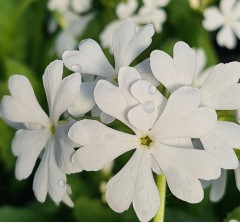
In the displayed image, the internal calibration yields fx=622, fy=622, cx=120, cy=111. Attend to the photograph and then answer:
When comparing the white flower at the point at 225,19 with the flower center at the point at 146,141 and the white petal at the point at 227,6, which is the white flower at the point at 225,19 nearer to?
the white petal at the point at 227,6

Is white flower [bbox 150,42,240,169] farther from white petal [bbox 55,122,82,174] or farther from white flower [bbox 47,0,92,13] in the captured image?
white flower [bbox 47,0,92,13]

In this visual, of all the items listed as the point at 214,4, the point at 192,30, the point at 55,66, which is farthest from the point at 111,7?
the point at 55,66

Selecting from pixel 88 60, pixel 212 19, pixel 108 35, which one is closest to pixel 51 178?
pixel 88 60

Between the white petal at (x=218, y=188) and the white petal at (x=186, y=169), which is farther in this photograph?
Answer: the white petal at (x=218, y=188)

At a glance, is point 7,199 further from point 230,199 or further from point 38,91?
point 230,199

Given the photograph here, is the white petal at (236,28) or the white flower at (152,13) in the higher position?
the white flower at (152,13)

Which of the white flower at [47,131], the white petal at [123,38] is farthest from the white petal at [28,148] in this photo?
the white petal at [123,38]
